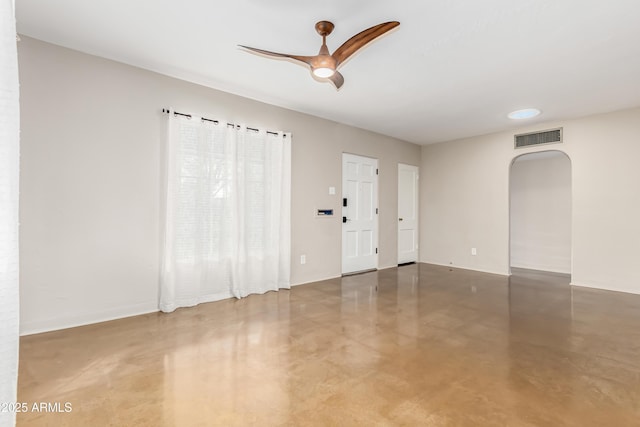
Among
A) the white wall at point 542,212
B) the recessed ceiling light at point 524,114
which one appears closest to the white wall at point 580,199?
the recessed ceiling light at point 524,114

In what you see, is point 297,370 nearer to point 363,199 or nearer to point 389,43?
point 389,43

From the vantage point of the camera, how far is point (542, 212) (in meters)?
6.25

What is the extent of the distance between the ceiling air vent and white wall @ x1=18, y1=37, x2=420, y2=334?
4887mm

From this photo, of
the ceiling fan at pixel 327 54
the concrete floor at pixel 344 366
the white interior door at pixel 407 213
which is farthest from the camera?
the white interior door at pixel 407 213

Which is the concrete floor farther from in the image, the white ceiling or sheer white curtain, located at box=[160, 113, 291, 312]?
the white ceiling

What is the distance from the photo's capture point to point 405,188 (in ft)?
21.7

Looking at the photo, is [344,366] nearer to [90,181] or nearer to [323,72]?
[323,72]

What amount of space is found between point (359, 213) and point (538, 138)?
322 centimetres

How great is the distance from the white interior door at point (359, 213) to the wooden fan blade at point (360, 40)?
115 inches

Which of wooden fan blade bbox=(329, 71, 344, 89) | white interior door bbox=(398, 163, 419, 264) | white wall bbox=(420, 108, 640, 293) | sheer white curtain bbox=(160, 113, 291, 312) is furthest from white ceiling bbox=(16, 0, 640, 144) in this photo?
white interior door bbox=(398, 163, 419, 264)

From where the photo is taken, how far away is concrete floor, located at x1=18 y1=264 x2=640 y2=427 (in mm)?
1723

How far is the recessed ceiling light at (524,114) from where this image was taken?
450 cm

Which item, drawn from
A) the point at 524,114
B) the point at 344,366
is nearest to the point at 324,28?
the point at 344,366

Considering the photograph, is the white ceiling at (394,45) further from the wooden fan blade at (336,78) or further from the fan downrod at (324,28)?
the wooden fan blade at (336,78)
